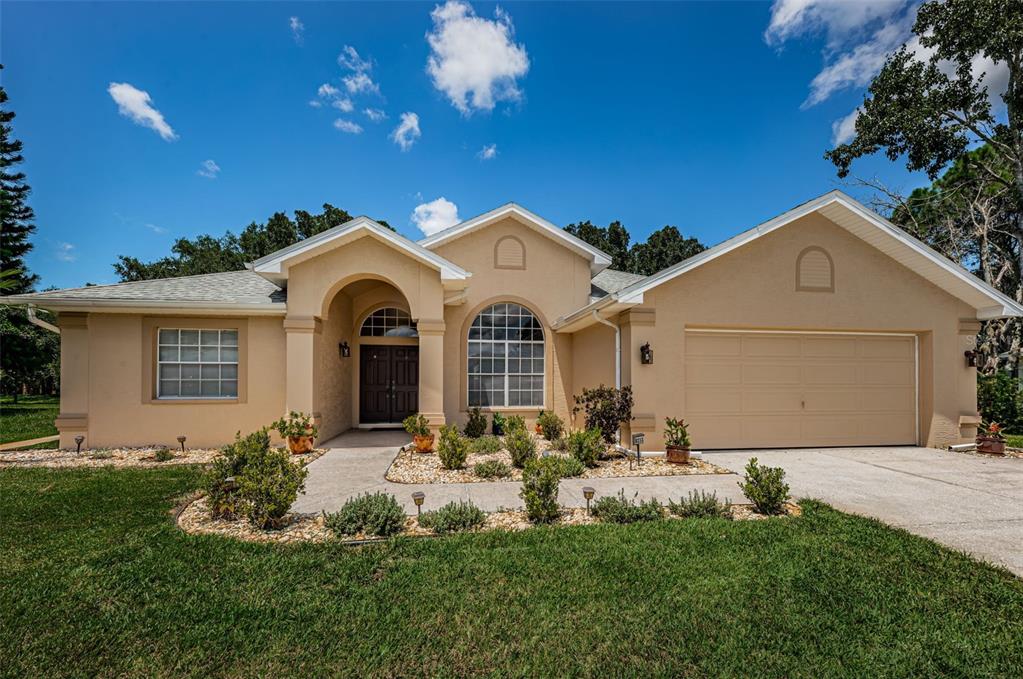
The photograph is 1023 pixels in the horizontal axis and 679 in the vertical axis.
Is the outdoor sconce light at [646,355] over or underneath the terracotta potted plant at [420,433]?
over

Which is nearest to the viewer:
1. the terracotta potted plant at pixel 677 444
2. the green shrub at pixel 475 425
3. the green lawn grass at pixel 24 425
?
the terracotta potted plant at pixel 677 444

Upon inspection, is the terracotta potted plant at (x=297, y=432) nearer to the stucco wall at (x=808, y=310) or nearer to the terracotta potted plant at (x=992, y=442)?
the stucco wall at (x=808, y=310)

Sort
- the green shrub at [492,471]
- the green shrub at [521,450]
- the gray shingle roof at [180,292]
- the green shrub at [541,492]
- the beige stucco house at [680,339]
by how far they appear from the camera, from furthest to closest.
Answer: the gray shingle roof at [180,292] → the beige stucco house at [680,339] → the green shrub at [521,450] → the green shrub at [492,471] → the green shrub at [541,492]

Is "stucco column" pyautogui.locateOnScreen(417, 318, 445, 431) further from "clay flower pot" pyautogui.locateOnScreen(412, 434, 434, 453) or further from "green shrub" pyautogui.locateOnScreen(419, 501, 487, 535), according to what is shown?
"green shrub" pyautogui.locateOnScreen(419, 501, 487, 535)

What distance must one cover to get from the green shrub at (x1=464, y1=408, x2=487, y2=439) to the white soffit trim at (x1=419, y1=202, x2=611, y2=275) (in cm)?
475

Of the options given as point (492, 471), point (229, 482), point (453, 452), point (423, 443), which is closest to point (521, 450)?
point (492, 471)

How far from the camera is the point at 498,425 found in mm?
11984

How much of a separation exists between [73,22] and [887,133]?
26.5 metres

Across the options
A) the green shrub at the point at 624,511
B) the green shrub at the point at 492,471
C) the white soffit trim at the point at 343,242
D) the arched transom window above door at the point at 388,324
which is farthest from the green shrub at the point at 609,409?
the arched transom window above door at the point at 388,324

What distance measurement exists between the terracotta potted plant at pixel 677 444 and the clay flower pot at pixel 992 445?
673cm

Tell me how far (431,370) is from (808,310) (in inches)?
326

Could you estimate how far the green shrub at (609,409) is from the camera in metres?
8.73

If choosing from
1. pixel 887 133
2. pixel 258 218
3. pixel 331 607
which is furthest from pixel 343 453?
pixel 258 218

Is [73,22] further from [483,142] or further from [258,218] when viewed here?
[258,218]
